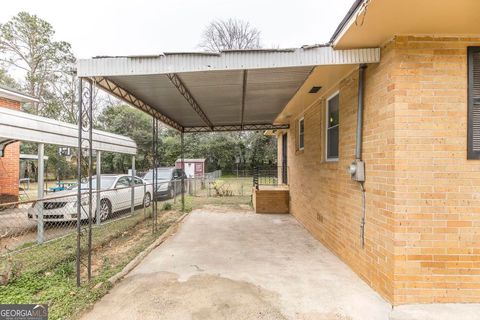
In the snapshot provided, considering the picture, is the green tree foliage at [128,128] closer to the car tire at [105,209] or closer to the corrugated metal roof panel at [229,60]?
the car tire at [105,209]

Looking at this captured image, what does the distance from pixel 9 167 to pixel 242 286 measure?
10.3 m

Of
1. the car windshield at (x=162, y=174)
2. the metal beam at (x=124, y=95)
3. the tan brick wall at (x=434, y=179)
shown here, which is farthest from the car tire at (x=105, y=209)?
the tan brick wall at (x=434, y=179)

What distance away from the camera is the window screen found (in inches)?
202

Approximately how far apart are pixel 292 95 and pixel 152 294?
14.6 ft

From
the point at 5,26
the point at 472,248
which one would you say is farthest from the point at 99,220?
the point at 5,26

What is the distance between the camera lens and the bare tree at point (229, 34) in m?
29.8

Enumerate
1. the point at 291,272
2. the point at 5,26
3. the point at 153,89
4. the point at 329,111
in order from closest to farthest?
the point at 291,272, the point at 153,89, the point at 329,111, the point at 5,26

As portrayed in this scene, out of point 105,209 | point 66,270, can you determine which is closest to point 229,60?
point 66,270

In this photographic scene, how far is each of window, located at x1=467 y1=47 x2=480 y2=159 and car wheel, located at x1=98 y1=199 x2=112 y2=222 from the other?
326 inches

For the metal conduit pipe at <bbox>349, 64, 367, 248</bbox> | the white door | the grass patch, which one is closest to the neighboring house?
the white door

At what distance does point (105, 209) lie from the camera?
7961 mm

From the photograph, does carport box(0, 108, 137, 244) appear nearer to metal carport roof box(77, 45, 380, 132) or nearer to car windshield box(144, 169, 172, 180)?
metal carport roof box(77, 45, 380, 132)

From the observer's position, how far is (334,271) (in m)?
4.03

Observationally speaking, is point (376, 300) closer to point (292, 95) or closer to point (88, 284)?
point (88, 284)
